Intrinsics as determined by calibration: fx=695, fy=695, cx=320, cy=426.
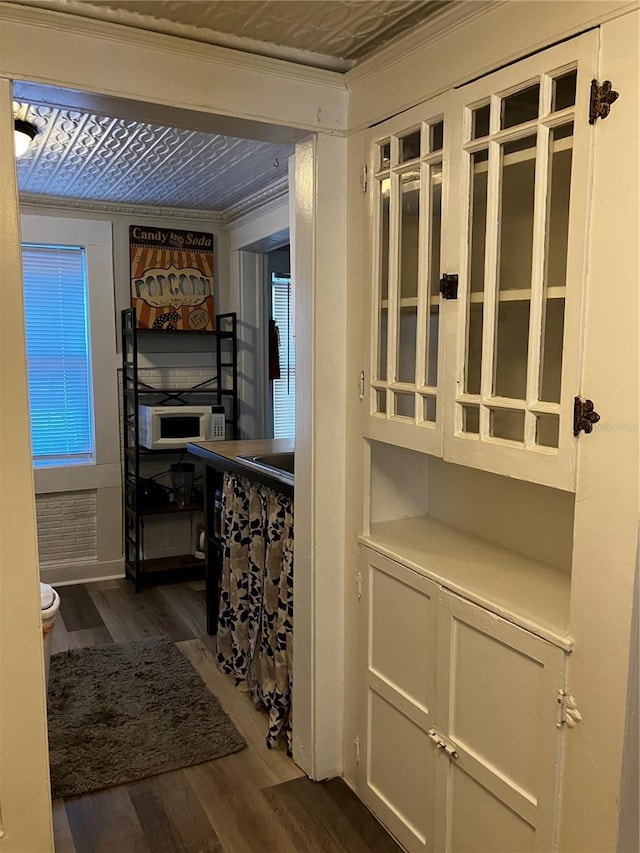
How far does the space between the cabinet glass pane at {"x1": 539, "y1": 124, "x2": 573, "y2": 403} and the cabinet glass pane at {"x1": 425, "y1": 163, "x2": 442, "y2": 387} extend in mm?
368

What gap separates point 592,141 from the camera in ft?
4.45

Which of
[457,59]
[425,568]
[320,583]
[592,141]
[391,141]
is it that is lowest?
[320,583]

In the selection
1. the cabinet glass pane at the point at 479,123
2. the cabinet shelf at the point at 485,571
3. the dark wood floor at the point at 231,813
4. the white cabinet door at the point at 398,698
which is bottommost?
the dark wood floor at the point at 231,813

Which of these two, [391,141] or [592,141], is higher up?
[391,141]

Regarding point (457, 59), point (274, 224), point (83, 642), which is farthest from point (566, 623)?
point (274, 224)

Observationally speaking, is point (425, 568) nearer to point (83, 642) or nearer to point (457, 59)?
point (457, 59)

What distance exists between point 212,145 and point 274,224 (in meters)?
1.01

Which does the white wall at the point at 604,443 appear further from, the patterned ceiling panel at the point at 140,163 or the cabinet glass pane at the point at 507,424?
the patterned ceiling panel at the point at 140,163

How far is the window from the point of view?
13.9 feet

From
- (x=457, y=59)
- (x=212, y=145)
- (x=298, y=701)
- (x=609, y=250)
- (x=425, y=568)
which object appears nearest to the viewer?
(x=609, y=250)

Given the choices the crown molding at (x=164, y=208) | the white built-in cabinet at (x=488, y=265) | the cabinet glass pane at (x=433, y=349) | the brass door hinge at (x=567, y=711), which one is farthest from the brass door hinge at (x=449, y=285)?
the crown molding at (x=164, y=208)

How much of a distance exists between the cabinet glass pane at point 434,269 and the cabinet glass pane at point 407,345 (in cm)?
9

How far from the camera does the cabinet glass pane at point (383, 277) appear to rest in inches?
79.7

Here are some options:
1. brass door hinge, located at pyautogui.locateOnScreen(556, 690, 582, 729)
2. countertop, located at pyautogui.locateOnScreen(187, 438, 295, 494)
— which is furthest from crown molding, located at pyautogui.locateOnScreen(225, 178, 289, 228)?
brass door hinge, located at pyautogui.locateOnScreen(556, 690, 582, 729)
